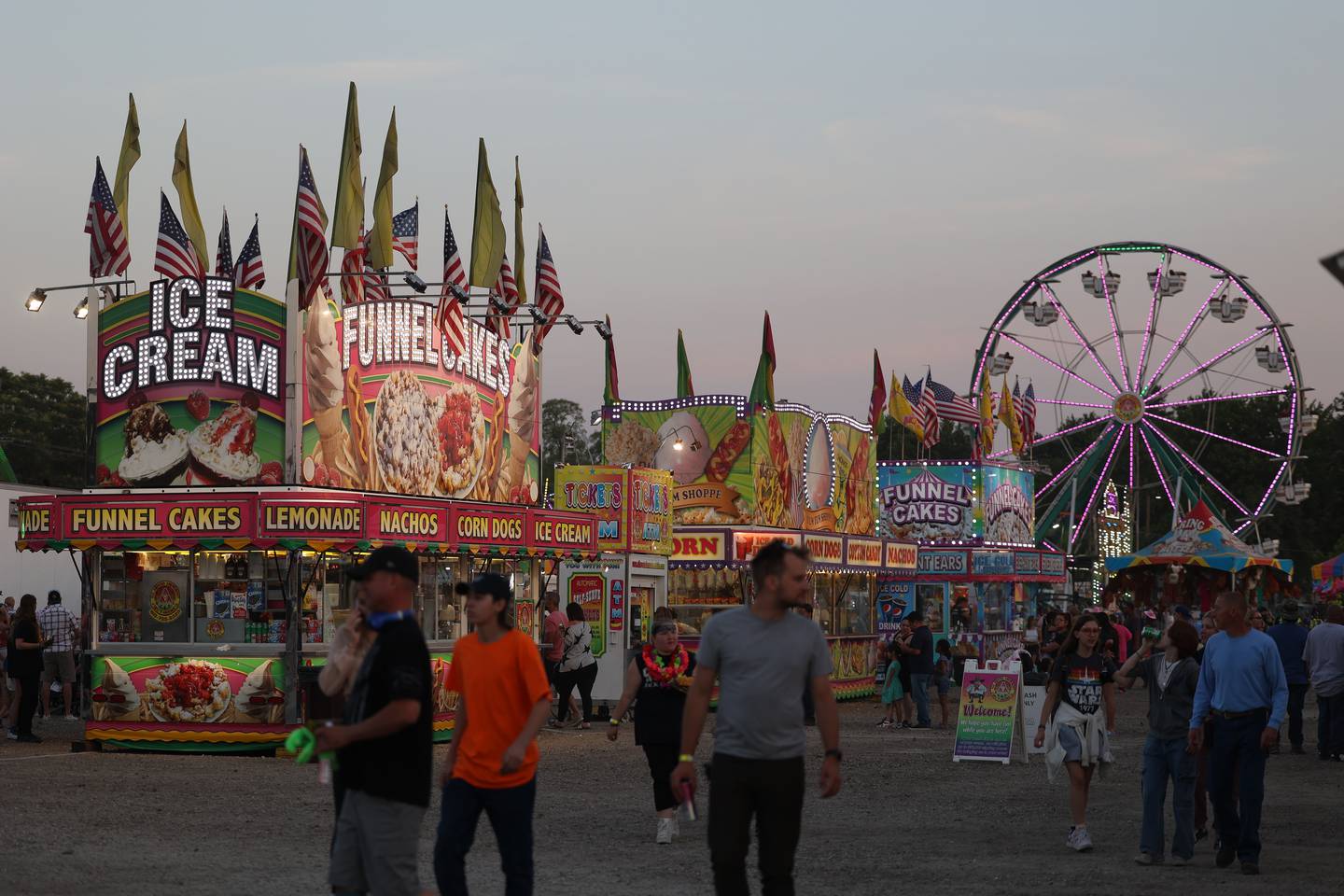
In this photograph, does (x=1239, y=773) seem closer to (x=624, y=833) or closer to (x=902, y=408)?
(x=624, y=833)

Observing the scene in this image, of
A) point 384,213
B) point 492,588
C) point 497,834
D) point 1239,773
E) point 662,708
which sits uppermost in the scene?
point 384,213

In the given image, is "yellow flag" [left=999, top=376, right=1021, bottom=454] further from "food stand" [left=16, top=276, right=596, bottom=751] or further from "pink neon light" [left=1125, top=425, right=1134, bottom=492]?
"food stand" [left=16, top=276, right=596, bottom=751]

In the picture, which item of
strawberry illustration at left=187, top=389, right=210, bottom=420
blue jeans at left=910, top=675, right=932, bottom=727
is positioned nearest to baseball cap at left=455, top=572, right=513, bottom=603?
strawberry illustration at left=187, top=389, right=210, bottom=420

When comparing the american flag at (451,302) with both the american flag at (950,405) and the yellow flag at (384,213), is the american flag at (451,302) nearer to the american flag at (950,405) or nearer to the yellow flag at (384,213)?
the yellow flag at (384,213)

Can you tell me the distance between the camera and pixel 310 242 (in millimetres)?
19719

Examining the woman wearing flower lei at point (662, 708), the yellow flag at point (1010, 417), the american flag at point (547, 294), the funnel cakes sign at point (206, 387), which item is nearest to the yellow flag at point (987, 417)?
the yellow flag at point (1010, 417)

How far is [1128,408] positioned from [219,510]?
38480 millimetres

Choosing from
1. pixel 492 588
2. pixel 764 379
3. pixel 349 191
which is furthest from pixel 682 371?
pixel 492 588

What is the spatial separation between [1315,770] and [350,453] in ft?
35.7

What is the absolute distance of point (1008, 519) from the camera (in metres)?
48.0

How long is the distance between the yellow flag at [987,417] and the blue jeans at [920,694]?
71.5 feet

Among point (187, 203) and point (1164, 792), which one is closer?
point (1164, 792)

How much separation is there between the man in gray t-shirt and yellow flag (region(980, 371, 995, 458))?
1577 inches

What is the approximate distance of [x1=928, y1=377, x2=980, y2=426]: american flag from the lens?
44.6m
